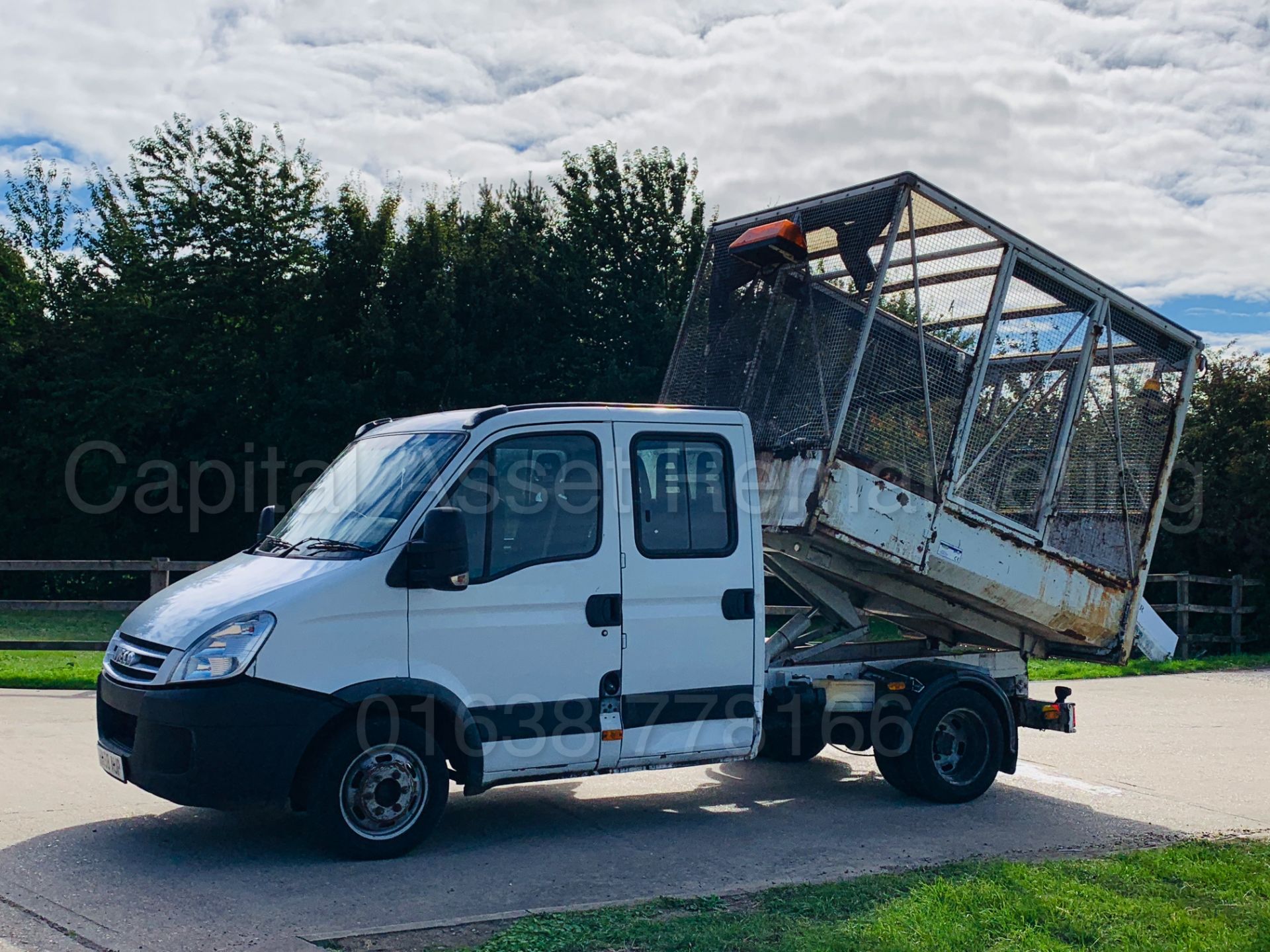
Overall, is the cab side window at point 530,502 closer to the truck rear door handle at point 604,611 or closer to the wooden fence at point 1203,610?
the truck rear door handle at point 604,611

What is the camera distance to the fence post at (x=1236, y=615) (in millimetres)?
19547

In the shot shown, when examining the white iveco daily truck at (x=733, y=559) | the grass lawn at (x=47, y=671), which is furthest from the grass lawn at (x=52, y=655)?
the white iveco daily truck at (x=733, y=559)

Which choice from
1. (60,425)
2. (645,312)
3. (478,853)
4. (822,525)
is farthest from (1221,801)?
(60,425)

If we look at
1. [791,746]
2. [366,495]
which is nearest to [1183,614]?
[791,746]

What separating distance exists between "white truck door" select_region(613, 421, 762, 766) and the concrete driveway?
0.67 meters

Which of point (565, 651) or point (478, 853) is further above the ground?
point (565, 651)

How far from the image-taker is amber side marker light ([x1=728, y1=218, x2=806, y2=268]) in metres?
9.00

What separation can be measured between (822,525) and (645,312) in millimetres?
22750

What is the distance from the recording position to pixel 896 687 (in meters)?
8.45

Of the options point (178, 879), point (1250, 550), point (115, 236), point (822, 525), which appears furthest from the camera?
point (115, 236)

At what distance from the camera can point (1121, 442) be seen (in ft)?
30.4

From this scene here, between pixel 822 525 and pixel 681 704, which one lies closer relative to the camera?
pixel 681 704

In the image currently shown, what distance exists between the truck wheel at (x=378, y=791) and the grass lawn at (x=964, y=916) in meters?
1.27

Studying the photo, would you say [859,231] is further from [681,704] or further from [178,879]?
[178,879]
